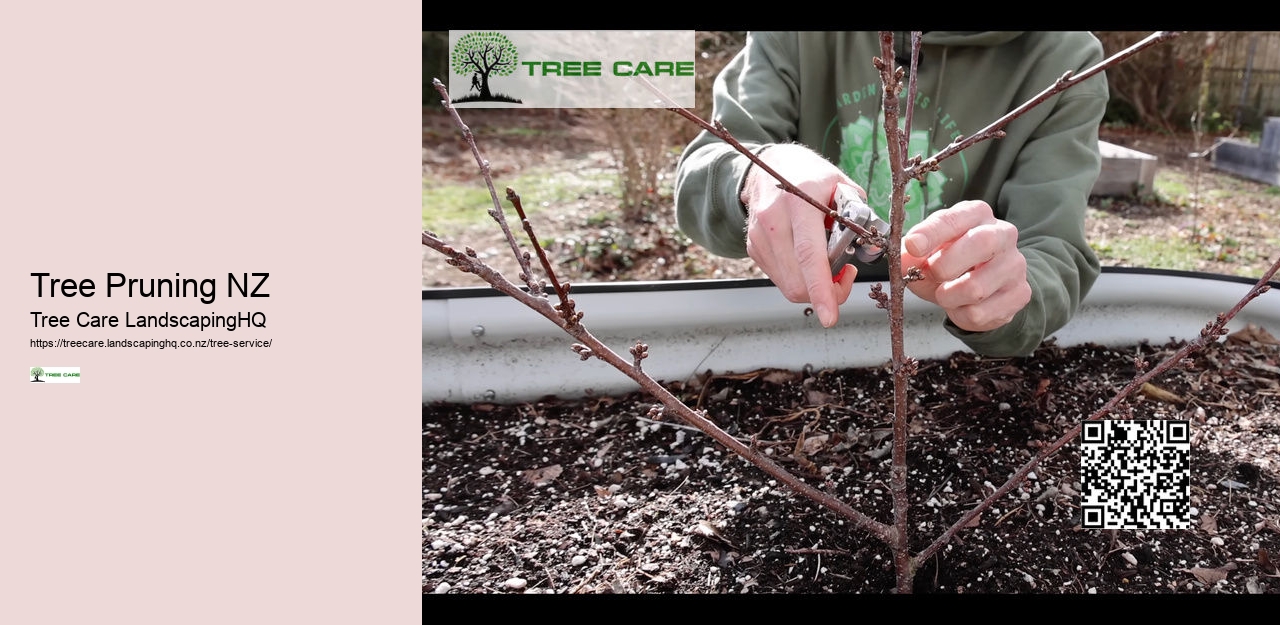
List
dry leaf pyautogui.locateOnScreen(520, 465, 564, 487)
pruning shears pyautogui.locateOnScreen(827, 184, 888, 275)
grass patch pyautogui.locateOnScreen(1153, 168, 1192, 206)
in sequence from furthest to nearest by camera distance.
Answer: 1. grass patch pyautogui.locateOnScreen(1153, 168, 1192, 206)
2. dry leaf pyautogui.locateOnScreen(520, 465, 564, 487)
3. pruning shears pyautogui.locateOnScreen(827, 184, 888, 275)

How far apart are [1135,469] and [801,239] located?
50 centimetres

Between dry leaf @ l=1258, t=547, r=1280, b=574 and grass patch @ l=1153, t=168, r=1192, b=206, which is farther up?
grass patch @ l=1153, t=168, r=1192, b=206

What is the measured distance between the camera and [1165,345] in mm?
1559

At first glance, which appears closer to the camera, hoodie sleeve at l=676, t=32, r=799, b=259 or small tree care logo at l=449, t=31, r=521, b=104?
small tree care logo at l=449, t=31, r=521, b=104

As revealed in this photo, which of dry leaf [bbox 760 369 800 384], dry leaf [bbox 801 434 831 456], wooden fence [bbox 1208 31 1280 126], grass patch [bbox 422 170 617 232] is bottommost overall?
dry leaf [bbox 801 434 831 456]

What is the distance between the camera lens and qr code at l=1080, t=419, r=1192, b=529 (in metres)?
0.95

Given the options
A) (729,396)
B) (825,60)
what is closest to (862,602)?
(729,396)

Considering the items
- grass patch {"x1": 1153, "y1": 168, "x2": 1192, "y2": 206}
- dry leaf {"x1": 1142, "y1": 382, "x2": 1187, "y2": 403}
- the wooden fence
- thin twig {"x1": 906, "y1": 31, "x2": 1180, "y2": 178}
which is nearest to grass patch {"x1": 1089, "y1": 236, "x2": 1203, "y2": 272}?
grass patch {"x1": 1153, "y1": 168, "x2": 1192, "y2": 206}

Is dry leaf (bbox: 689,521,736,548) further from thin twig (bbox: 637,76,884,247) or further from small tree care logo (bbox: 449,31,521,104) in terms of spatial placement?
small tree care logo (bbox: 449,31,521,104)

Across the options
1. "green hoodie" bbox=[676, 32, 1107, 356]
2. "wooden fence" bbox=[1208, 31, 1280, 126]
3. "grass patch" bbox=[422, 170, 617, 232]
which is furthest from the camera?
"wooden fence" bbox=[1208, 31, 1280, 126]

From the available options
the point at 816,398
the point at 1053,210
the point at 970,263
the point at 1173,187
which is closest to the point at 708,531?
the point at 816,398

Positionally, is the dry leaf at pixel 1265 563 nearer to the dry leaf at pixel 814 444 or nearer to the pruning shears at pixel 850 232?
the dry leaf at pixel 814 444

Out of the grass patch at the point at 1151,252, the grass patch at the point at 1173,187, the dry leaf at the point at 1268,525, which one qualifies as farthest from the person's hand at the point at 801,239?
the grass patch at the point at 1173,187

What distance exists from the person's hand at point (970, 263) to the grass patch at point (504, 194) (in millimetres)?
2864
